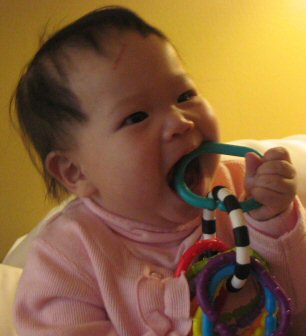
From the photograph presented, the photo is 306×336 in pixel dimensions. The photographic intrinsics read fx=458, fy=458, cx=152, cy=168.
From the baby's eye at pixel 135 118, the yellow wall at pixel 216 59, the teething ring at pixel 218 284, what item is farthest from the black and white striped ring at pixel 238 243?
the yellow wall at pixel 216 59

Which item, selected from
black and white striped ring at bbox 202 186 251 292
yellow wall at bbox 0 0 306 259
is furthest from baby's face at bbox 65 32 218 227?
yellow wall at bbox 0 0 306 259

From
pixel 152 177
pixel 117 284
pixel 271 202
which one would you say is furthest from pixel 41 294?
pixel 271 202

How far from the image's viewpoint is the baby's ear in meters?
0.67

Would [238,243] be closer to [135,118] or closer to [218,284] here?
[218,284]

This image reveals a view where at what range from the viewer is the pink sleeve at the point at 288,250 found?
0.59 m

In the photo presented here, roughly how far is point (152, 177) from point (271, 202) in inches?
5.9

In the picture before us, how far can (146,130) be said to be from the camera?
0.58 m

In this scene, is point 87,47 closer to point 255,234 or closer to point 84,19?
point 84,19

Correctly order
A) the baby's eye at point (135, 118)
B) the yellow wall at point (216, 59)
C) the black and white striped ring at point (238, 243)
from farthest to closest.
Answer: the yellow wall at point (216, 59) → the baby's eye at point (135, 118) → the black and white striped ring at point (238, 243)

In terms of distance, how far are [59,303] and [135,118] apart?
267 millimetres

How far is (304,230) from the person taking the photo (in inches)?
23.8

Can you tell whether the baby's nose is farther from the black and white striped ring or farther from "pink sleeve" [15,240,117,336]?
"pink sleeve" [15,240,117,336]

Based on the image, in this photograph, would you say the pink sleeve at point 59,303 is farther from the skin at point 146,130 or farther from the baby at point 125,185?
the skin at point 146,130

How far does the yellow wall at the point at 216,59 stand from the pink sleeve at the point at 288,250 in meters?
0.73
